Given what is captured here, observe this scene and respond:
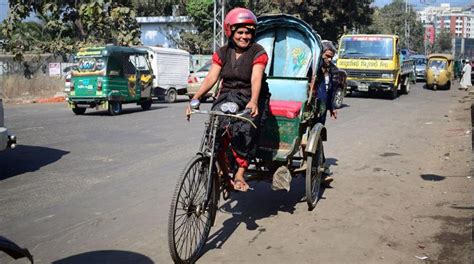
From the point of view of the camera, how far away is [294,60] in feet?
22.2

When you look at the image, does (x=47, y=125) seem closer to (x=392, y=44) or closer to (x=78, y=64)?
(x=78, y=64)

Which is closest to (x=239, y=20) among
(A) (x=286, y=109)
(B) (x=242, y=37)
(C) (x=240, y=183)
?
(B) (x=242, y=37)

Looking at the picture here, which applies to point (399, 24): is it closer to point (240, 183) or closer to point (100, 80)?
point (100, 80)

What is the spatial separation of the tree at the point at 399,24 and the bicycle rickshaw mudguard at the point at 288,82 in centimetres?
6354

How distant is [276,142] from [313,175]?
735 mm

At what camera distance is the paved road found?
4.55 metres

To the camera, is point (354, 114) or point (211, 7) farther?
point (211, 7)

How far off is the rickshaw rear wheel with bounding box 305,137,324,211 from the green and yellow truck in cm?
1682

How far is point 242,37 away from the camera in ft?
15.6

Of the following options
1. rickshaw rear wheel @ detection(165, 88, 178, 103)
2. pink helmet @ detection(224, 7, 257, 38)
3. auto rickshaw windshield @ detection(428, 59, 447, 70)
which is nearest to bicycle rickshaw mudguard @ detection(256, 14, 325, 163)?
pink helmet @ detection(224, 7, 257, 38)

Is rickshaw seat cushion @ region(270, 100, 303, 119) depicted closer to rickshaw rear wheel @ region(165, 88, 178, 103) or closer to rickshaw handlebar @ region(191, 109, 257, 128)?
rickshaw handlebar @ region(191, 109, 257, 128)

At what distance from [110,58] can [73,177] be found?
A: 954 cm

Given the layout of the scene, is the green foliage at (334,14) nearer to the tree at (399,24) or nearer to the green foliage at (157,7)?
the green foliage at (157,7)

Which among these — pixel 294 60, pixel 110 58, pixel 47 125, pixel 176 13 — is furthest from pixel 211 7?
pixel 294 60
